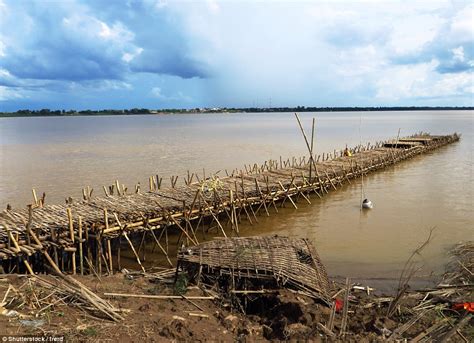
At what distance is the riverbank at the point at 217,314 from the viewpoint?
6426 millimetres

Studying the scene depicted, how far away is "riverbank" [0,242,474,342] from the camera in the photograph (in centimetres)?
643

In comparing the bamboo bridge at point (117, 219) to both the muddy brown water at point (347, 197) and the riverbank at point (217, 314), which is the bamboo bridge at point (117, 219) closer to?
the muddy brown water at point (347, 197)

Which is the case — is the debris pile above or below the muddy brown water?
above

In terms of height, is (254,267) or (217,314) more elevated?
(254,267)

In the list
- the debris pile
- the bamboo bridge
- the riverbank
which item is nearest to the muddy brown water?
the bamboo bridge

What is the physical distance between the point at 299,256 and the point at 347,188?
14.2m

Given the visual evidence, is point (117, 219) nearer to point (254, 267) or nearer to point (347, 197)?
point (254, 267)

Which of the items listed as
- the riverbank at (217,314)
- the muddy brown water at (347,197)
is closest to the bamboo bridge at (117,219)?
the muddy brown water at (347,197)

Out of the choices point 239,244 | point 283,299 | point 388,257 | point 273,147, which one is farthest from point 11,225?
point 273,147

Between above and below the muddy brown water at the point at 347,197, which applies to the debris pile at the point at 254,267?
above

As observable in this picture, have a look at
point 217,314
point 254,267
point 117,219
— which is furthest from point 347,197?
point 217,314

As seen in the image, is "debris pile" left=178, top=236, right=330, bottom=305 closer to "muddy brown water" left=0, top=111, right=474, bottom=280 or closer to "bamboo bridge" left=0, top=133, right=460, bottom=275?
"bamboo bridge" left=0, top=133, right=460, bottom=275

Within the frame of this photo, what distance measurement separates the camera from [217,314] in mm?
7414

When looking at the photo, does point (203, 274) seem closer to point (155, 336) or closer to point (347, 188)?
point (155, 336)
